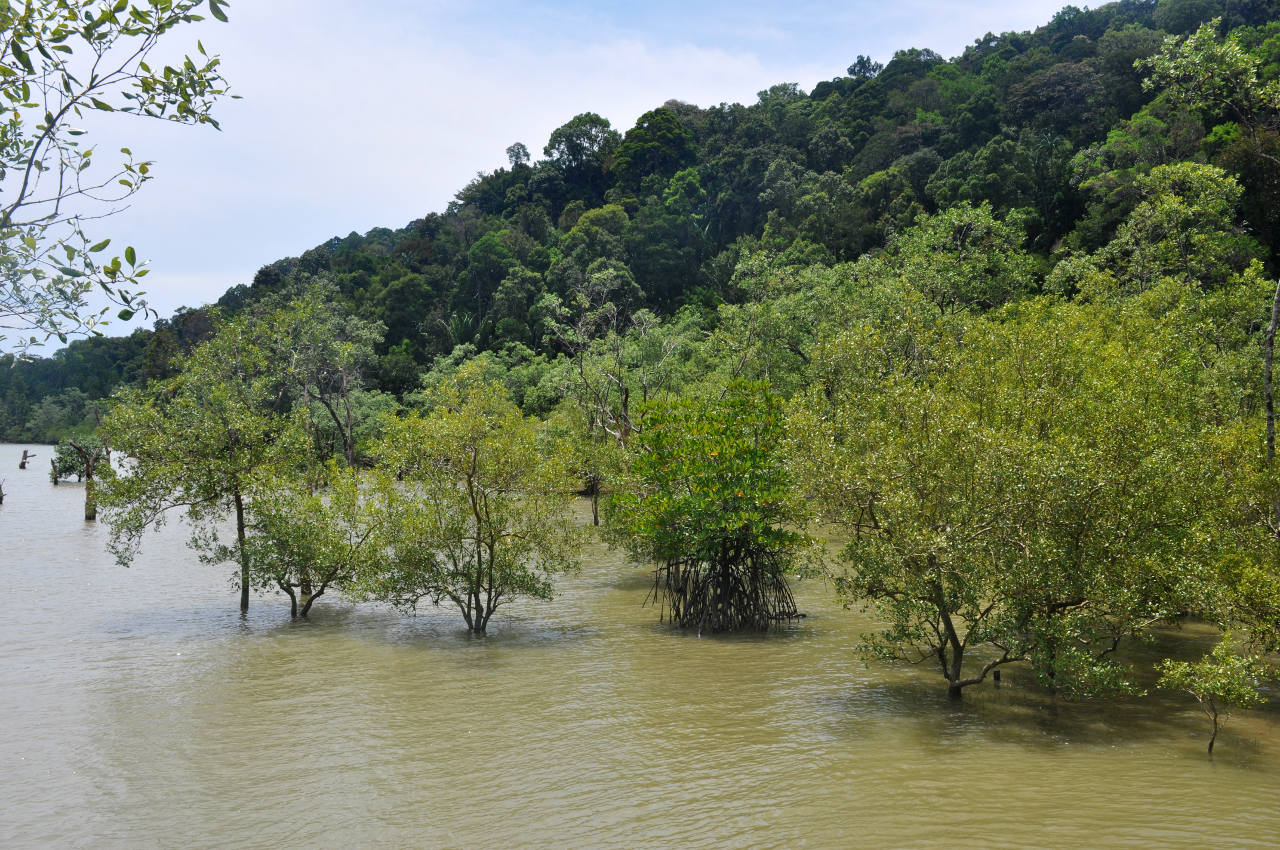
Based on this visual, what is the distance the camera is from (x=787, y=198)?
76.5m

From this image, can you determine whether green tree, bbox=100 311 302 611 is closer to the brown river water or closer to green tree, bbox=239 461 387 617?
green tree, bbox=239 461 387 617

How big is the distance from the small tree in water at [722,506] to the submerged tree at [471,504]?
229 cm

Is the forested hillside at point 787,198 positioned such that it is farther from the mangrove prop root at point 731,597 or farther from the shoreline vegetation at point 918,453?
the mangrove prop root at point 731,597

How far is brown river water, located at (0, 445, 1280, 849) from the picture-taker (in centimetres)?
1061

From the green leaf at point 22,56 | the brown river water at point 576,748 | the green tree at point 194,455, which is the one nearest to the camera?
the green leaf at point 22,56

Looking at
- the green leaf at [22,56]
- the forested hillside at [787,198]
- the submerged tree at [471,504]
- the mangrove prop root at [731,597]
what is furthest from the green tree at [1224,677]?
the forested hillside at [787,198]

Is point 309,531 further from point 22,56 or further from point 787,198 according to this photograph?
point 787,198

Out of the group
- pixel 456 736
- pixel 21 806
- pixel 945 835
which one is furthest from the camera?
pixel 456 736

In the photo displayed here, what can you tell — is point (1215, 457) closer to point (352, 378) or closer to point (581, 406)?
point (581, 406)

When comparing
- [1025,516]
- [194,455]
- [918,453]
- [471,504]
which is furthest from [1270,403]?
[194,455]

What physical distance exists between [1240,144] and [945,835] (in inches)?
1752

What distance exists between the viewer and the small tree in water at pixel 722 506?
19.2m

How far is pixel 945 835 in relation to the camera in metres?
10.0

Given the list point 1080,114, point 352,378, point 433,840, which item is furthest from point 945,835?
point 1080,114
